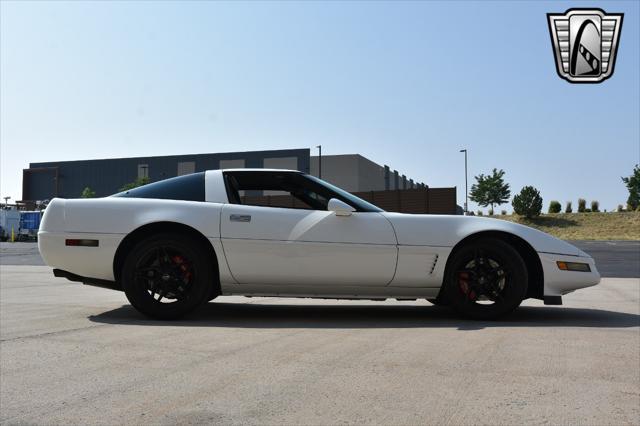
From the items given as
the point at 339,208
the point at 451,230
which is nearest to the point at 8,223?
the point at 339,208

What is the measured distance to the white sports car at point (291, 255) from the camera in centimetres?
446

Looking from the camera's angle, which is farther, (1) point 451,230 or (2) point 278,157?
(2) point 278,157

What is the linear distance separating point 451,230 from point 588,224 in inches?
1902

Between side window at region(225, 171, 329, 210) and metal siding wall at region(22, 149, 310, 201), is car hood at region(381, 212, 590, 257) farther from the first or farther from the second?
metal siding wall at region(22, 149, 310, 201)

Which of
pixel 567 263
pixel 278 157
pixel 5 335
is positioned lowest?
pixel 5 335

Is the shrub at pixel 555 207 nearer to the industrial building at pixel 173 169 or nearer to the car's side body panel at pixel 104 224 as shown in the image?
the industrial building at pixel 173 169

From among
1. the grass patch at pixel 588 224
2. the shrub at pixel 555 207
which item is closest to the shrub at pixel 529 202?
the grass patch at pixel 588 224

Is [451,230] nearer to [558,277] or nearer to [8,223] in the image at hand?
[558,277]

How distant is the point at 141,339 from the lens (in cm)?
352

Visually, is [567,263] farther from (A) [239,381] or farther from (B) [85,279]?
(B) [85,279]

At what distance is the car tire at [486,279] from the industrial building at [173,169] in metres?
57.9

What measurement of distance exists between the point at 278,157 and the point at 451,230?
62242 millimetres

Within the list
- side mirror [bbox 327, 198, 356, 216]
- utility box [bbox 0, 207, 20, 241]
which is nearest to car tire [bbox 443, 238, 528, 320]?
side mirror [bbox 327, 198, 356, 216]

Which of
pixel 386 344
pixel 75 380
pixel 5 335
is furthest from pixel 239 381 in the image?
pixel 5 335
